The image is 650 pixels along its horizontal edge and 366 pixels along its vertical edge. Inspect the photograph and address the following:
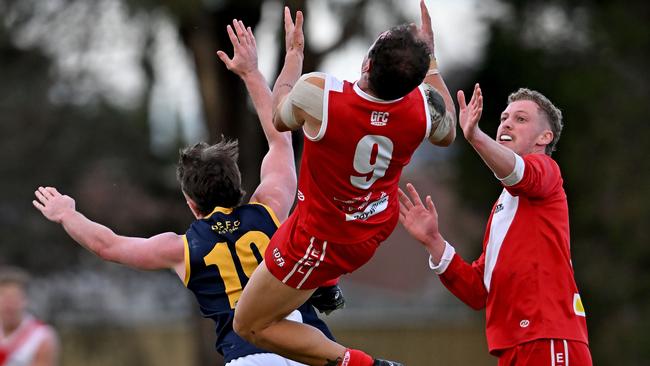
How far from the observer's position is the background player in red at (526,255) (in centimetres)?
577

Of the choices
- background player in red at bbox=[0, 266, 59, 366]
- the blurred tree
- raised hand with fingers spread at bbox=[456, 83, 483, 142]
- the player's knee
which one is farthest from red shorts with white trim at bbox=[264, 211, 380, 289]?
the blurred tree

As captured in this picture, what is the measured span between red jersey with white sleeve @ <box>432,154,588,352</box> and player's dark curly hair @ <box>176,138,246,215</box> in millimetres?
1426

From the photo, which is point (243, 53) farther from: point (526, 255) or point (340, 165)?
point (526, 255)

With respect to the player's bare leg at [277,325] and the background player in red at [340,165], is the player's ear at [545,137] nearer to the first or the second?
the background player in red at [340,165]

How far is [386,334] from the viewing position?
1031 inches

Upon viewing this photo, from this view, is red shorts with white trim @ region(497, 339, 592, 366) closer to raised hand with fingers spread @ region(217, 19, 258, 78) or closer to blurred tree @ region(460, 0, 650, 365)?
raised hand with fingers spread @ region(217, 19, 258, 78)

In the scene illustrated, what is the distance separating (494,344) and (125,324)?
1819 cm

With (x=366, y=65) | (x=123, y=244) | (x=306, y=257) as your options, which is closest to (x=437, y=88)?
(x=366, y=65)

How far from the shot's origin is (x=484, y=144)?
5.61 meters

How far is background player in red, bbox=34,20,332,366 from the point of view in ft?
19.9

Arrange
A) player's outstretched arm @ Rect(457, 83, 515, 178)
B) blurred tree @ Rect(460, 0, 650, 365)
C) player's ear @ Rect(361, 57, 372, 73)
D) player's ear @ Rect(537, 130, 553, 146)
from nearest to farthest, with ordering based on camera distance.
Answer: player's ear @ Rect(361, 57, 372, 73) < player's outstretched arm @ Rect(457, 83, 515, 178) < player's ear @ Rect(537, 130, 553, 146) < blurred tree @ Rect(460, 0, 650, 365)

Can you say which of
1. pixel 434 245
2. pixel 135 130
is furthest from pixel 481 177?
pixel 434 245

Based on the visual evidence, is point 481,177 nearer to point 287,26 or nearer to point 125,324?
point 125,324

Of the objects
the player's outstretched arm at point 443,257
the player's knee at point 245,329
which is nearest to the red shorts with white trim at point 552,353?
the player's outstretched arm at point 443,257
